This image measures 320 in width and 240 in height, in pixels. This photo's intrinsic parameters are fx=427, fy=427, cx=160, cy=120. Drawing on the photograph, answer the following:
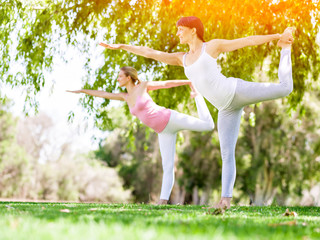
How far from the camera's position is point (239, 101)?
15.3ft

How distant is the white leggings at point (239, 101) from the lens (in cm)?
445

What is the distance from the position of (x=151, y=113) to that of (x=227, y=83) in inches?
84.6

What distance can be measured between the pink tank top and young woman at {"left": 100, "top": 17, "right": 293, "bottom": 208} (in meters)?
1.62

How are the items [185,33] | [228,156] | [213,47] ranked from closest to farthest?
1. [213,47]
2. [228,156]
3. [185,33]

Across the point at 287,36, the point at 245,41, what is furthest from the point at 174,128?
the point at 287,36

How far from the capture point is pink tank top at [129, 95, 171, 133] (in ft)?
21.4

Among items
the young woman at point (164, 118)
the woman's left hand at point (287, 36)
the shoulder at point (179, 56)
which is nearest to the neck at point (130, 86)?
the young woman at point (164, 118)

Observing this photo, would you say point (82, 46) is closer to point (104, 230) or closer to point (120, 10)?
point (120, 10)

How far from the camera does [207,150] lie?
23.0 m

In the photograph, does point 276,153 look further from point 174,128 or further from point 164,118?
point 164,118

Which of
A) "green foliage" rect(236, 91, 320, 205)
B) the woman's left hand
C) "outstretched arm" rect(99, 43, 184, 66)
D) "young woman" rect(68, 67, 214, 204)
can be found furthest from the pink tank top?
"green foliage" rect(236, 91, 320, 205)

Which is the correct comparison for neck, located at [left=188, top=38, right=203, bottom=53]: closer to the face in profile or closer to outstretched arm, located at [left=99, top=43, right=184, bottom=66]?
the face in profile

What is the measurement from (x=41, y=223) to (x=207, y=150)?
20296mm

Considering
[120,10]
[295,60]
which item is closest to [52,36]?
[120,10]
